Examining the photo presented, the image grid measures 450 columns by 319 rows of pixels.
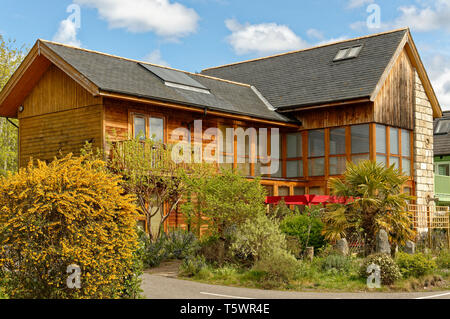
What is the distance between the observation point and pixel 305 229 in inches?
744

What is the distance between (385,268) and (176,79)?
1383 centimetres

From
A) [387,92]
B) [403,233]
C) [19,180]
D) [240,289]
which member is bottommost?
[240,289]

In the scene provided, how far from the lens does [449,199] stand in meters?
33.6

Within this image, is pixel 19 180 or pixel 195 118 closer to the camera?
pixel 19 180

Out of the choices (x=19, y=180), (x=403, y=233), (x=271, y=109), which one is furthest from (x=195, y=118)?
(x=19, y=180)

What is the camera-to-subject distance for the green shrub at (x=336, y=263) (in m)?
16.6

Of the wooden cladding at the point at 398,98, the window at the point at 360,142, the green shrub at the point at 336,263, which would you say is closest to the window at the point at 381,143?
the wooden cladding at the point at 398,98

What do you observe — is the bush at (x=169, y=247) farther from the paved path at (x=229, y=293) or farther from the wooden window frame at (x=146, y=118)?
the wooden window frame at (x=146, y=118)

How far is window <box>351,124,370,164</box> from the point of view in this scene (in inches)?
1065

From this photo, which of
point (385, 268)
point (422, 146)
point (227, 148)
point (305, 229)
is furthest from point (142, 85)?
point (422, 146)

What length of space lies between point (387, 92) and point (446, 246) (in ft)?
29.6

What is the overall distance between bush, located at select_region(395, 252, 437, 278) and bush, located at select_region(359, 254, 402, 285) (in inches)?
19.7

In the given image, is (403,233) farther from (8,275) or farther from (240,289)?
(8,275)

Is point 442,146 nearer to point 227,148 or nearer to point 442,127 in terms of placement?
point 442,127
